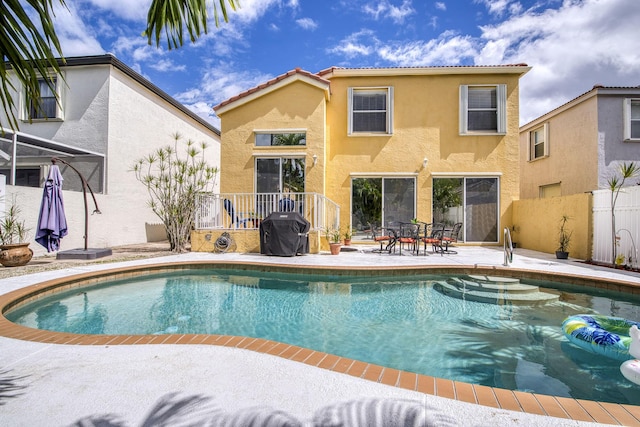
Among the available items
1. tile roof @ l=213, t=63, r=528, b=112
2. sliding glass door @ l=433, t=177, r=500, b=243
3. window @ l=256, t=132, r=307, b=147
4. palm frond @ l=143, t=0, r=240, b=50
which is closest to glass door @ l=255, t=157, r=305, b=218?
window @ l=256, t=132, r=307, b=147

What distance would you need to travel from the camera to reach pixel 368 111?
41.9ft

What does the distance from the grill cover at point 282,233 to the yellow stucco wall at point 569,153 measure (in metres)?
12.2

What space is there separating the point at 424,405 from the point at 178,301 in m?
5.14

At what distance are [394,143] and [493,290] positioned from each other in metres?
7.47

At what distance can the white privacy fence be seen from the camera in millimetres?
7707

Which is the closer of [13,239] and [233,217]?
[13,239]

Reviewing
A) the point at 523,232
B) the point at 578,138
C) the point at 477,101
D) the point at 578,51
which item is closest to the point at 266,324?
the point at 523,232

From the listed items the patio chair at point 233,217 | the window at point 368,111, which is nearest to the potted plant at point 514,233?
the window at point 368,111

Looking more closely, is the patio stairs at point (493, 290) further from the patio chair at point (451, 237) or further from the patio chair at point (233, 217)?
the patio chair at point (233, 217)

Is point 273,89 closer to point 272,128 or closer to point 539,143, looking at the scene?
point 272,128

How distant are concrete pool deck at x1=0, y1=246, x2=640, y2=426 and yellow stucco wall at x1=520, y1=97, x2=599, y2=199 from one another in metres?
14.5

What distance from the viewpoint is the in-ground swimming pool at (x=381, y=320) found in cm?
355

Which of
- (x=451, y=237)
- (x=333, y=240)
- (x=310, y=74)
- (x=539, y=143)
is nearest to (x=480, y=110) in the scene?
(x=451, y=237)

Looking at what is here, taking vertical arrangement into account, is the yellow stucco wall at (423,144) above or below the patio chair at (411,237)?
above
